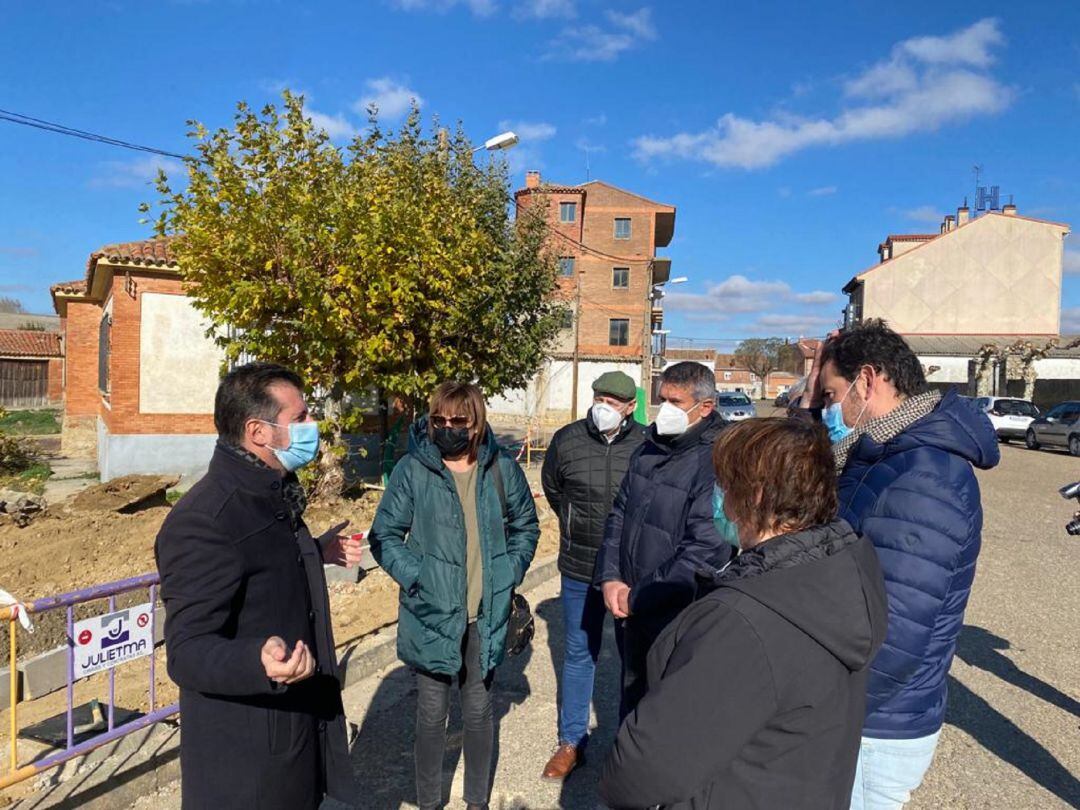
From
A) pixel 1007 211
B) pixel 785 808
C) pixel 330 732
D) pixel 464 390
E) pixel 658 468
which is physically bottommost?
pixel 330 732

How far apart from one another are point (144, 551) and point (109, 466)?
621 cm

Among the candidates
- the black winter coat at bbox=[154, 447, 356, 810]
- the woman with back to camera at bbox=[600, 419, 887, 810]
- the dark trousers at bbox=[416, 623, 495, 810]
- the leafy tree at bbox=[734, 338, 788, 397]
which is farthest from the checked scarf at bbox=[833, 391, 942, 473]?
the leafy tree at bbox=[734, 338, 788, 397]

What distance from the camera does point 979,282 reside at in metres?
43.0

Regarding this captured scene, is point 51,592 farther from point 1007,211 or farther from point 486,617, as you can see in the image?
point 1007,211

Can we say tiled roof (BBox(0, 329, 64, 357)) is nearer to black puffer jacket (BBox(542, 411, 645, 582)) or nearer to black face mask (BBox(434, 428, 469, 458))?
black puffer jacket (BBox(542, 411, 645, 582))

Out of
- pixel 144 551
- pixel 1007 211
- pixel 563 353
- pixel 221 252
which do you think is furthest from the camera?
pixel 1007 211

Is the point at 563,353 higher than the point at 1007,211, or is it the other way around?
the point at 1007,211

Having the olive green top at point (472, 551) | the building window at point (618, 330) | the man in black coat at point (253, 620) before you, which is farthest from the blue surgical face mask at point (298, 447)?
the building window at point (618, 330)

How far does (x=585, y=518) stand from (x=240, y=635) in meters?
2.27

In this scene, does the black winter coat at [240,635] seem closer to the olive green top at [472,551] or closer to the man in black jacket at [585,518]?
the olive green top at [472,551]

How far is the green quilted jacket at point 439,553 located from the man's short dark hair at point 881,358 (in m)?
1.58

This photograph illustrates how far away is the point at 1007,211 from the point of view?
46625mm

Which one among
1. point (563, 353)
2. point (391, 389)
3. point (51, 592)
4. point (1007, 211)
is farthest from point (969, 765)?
point (1007, 211)

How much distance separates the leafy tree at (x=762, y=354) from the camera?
8175 cm
